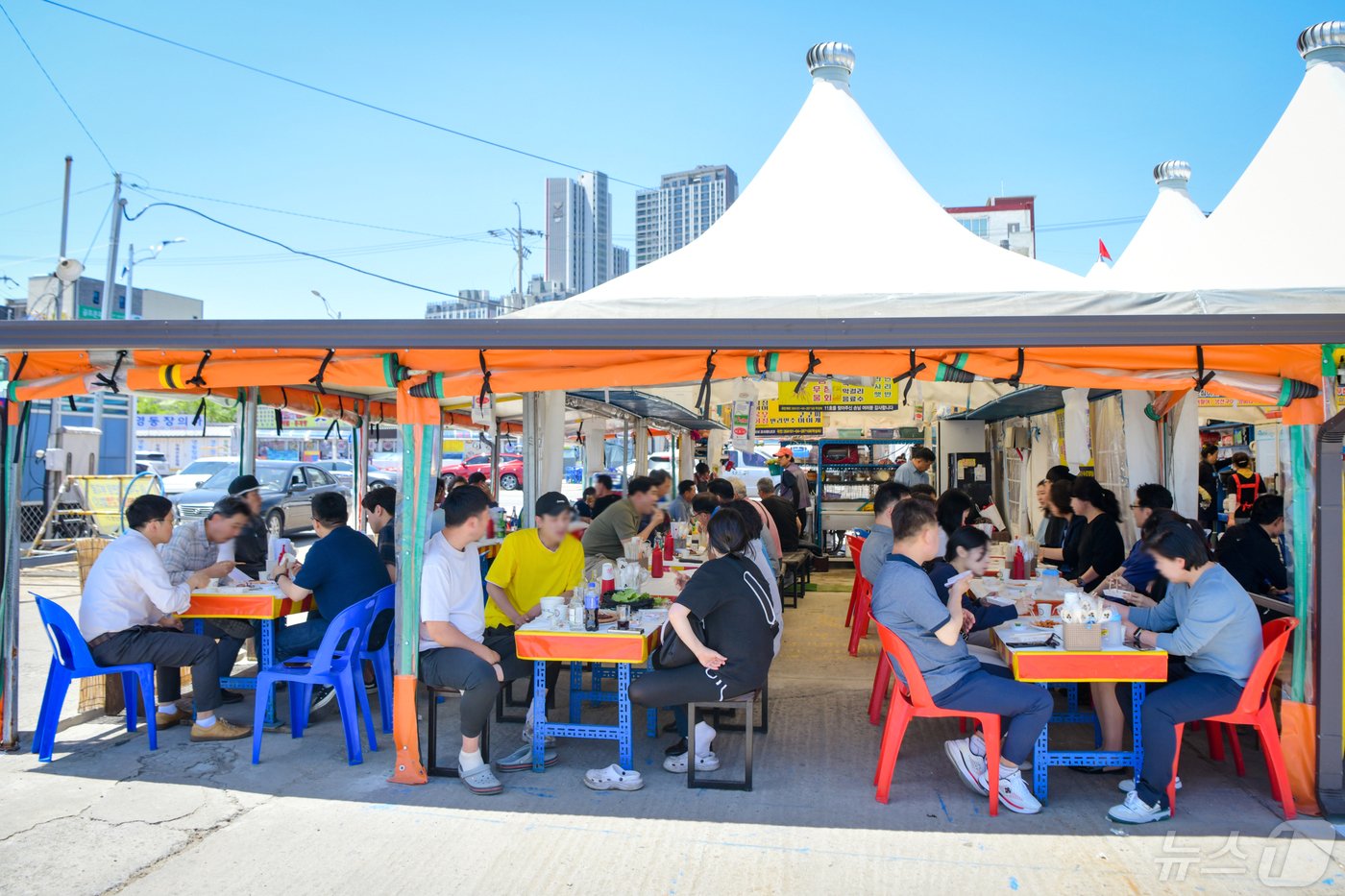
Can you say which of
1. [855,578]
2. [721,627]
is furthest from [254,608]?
[855,578]

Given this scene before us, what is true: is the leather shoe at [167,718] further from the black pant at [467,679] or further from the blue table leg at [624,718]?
the blue table leg at [624,718]

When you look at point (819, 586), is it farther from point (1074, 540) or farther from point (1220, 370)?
point (1220, 370)

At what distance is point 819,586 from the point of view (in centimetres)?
1241

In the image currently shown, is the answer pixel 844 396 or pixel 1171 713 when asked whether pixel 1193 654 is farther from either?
pixel 844 396

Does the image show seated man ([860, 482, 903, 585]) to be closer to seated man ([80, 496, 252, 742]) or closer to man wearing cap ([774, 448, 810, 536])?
seated man ([80, 496, 252, 742])

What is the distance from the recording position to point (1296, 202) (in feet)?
23.7

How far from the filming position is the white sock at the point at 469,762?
15.4 ft

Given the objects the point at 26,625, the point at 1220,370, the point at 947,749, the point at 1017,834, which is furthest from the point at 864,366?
the point at 26,625

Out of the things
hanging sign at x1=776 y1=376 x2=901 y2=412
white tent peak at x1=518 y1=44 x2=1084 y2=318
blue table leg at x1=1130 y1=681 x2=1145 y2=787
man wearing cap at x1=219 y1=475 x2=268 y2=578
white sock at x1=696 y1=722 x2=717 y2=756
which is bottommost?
white sock at x1=696 y1=722 x2=717 y2=756

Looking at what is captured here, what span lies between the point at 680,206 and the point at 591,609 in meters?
33.5

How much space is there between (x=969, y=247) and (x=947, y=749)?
3.78m

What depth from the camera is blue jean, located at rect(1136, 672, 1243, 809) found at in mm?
4199

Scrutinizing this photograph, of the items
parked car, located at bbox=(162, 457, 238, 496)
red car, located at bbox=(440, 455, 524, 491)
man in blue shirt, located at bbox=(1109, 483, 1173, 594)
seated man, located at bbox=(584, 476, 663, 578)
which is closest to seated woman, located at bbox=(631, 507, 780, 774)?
man in blue shirt, located at bbox=(1109, 483, 1173, 594)

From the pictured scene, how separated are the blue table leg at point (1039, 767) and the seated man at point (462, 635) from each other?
2695 millimetres
